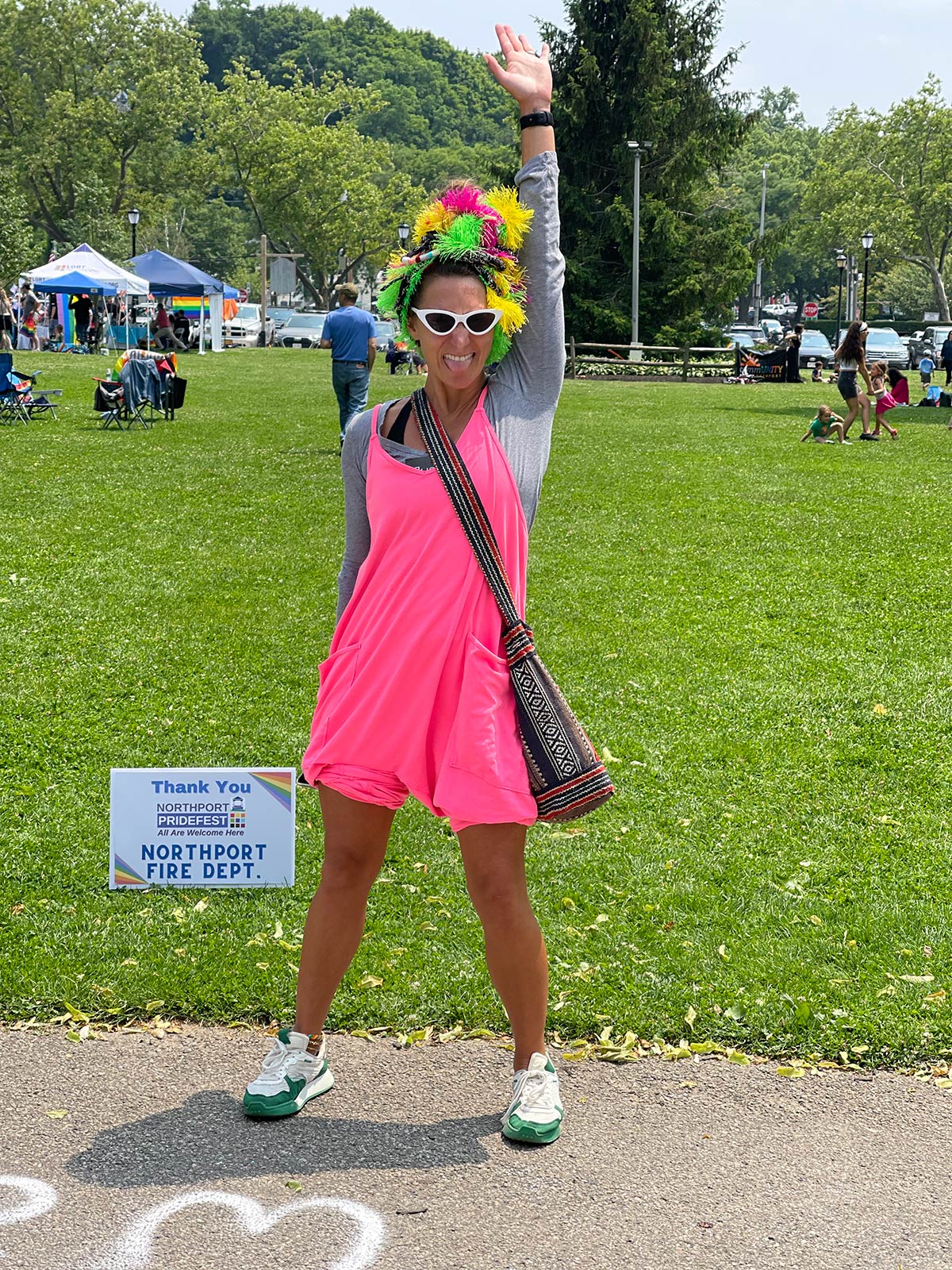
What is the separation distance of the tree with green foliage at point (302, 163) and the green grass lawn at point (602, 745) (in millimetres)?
59201

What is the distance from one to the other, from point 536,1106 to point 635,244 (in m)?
39.3

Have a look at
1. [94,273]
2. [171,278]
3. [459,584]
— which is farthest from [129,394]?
[171,278]

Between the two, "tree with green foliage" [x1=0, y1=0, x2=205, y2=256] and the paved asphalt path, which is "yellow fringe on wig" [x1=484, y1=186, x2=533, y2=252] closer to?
the paved asphalt path

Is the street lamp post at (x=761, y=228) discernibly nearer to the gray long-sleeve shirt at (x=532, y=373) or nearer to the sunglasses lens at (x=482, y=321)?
the gray long-sleeve shirt at (x=532, y=373)

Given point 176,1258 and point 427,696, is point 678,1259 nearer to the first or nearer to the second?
point 176,1258

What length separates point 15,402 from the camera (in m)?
20.2

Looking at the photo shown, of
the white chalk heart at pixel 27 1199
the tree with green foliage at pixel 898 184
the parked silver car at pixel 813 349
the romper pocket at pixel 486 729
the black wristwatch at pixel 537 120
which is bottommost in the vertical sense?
the white chalk heart at pixel 27 1199

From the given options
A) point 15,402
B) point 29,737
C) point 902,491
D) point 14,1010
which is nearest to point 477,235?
point 14,1010

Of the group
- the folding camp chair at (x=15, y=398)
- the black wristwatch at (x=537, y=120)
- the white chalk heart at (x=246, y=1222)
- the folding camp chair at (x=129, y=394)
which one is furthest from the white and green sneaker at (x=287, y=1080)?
the folding camp chair at (x=15, y=398)

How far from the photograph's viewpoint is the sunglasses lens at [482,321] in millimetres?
3260

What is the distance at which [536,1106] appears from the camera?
11.4 feet

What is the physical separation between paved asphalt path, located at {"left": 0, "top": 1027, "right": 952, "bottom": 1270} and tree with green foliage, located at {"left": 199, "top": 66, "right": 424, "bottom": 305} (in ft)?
229

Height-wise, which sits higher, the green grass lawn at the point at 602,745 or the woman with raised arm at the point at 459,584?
the woman with raised arm at the point at 459,584

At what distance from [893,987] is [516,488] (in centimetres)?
199
